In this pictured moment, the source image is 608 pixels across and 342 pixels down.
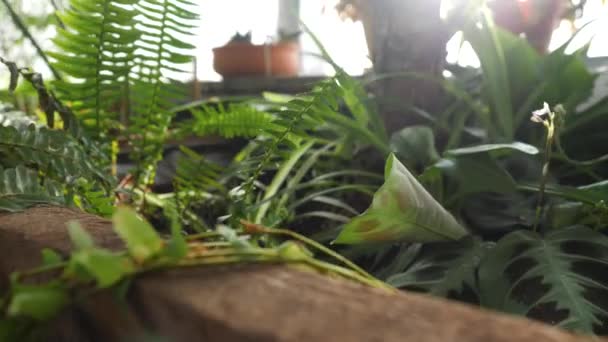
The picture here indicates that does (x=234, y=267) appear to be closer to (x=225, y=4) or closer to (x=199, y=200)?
(x=199, y=200)

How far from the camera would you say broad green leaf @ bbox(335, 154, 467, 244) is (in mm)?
559

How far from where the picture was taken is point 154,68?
3.04 feet

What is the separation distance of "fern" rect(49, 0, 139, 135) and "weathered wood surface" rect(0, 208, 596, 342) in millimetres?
564

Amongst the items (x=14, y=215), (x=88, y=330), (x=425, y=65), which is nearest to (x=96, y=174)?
(x=14, y=215)

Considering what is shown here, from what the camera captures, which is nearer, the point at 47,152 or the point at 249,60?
the point at 47,152

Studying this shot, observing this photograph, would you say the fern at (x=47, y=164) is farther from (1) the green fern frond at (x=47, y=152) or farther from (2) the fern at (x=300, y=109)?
(2) the fern at (x=300, y=109)

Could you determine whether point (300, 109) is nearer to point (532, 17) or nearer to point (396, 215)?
point (396, 215)

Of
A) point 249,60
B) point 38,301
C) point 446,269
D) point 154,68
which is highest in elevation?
point 249,60

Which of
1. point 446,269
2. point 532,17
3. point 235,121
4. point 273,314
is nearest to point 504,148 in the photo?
point 446,269

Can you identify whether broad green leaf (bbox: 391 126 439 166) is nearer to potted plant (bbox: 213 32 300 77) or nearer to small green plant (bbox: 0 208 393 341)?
small green plant (bbox: 0 208 393 341)

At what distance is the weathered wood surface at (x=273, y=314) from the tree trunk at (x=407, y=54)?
900 mm

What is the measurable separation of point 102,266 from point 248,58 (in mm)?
2018

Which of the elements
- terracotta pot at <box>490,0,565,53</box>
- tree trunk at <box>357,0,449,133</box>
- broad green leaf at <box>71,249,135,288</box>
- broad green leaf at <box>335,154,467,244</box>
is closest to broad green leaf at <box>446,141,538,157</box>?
broad green leaf at <box>335,154,467,244</box>

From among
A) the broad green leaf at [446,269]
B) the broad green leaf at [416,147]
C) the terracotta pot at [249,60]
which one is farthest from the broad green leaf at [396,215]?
the terracotta pot at [249,60]
